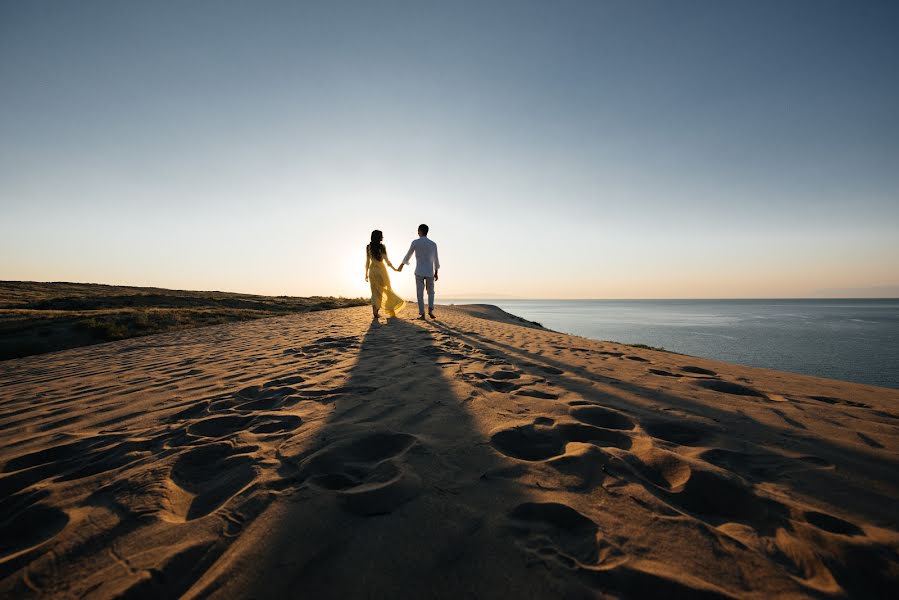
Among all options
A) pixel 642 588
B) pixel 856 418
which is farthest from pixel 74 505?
pixel 856 418

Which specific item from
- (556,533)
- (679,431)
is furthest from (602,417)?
(556,533)

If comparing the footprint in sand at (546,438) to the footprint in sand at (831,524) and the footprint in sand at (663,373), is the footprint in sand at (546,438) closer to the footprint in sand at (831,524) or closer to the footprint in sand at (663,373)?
the footprint in sand at (831,524)

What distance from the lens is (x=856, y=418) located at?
2328 millimetres

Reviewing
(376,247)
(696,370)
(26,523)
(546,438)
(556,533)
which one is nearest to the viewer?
(556,533)

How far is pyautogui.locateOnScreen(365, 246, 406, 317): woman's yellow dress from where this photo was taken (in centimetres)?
925

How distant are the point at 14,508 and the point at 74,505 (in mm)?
247

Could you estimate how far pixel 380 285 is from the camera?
380 inches

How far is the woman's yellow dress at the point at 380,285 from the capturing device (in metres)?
9.25

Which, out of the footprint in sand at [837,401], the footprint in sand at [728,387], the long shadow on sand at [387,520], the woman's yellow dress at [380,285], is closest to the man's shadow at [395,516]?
the long shadow on sand at [387,520]

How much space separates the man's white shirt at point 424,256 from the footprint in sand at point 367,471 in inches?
299

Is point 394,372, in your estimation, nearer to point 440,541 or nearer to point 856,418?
point 440,541

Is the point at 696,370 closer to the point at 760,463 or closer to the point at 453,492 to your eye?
the point at 760,463

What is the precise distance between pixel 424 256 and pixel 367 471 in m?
8.09

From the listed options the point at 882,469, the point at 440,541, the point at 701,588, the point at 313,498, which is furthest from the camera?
the point at 882,469
